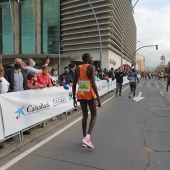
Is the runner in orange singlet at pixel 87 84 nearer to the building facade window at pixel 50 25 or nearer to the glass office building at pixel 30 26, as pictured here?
the building facade window at pixel 50 25

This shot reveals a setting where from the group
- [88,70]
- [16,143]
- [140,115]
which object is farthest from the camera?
[140,115]

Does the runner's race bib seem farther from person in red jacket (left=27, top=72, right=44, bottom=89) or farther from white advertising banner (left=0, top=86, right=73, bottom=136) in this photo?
person in red jacket (left=27, top=72, right=44, bottom=89)

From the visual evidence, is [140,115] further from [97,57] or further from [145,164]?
[97,57]

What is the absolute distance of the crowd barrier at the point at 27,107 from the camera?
452cm

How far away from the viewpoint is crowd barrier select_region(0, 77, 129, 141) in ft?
14.8

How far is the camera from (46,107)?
6.18 metres

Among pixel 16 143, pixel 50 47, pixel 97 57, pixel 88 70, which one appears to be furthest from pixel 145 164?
pixel 50 47

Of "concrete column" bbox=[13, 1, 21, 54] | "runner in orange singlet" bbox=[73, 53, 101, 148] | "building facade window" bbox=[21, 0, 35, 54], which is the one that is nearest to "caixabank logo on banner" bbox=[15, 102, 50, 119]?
"runner in orange singlet" bbox=[73, 53, 101, 148]

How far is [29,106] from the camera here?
17.7 feet

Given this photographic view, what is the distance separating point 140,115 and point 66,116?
106 inches

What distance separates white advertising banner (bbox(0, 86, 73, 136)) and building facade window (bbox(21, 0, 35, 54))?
6293 centimetres

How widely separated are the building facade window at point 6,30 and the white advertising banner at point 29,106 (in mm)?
68027

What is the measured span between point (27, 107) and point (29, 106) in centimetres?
9

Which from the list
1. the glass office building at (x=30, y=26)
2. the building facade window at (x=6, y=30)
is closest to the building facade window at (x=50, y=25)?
the glass office building at (x=30, y=26)
